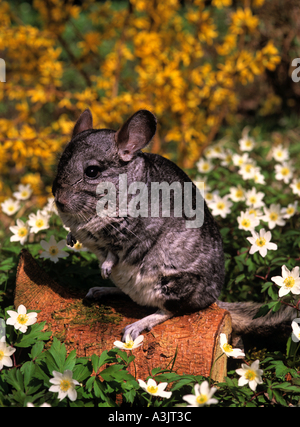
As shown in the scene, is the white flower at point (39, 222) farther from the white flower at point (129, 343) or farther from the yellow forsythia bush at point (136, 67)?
the white flower at point (129, 343)

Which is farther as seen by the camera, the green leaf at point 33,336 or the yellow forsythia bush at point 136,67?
the yellow forsythia bush at point 136,67

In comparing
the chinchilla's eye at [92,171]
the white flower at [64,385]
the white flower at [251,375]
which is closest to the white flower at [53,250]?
the chinchilla's eye at [92,171]

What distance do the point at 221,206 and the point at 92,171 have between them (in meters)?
1.31

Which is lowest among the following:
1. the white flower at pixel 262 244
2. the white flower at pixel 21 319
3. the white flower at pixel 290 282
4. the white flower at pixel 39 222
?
the white flower at pixel 21 319

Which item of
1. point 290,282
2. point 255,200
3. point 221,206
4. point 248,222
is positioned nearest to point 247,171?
point 255,200

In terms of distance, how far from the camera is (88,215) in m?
2.30

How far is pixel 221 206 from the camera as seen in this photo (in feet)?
A: 10.7

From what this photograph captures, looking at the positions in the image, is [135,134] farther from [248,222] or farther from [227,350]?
[227,350]

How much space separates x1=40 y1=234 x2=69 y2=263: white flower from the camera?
271 centimetres

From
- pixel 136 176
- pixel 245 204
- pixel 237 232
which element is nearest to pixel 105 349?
pixel 136 176

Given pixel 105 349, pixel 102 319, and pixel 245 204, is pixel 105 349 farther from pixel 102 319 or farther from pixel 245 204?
pixel 245 204

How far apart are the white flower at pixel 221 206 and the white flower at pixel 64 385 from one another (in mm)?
1774

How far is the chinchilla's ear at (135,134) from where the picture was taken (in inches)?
88.7

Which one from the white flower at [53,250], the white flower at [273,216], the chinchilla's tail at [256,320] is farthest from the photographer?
the white flower at [273,216]
